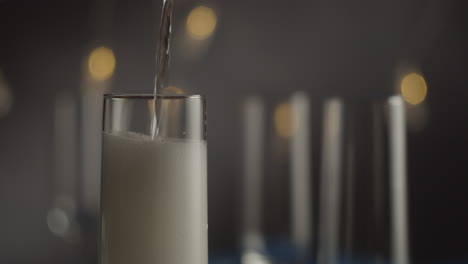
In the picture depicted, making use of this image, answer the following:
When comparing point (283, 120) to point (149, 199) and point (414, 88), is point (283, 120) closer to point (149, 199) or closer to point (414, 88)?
point (414, 88)

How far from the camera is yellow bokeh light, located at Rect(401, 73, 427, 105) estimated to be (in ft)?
3.37

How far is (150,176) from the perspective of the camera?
0.55 m

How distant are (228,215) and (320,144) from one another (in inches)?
8.5

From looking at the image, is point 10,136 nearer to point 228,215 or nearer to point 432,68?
point 228,215

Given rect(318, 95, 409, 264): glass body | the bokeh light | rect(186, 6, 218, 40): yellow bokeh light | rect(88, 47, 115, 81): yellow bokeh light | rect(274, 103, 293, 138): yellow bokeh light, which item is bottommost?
rect(318, 95, 409, 264): glass body

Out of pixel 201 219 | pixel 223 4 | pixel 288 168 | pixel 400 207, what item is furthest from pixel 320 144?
pixel 201 219

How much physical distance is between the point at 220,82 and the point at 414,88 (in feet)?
1.15

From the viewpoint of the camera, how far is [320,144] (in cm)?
104

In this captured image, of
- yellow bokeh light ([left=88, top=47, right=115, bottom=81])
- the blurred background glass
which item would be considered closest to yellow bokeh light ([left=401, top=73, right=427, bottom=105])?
the blurred background glass

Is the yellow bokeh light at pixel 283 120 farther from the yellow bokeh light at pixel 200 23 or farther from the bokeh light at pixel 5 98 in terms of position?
the bokeh light at pixel 5 98

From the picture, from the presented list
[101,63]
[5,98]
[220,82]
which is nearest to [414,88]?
[220,82]

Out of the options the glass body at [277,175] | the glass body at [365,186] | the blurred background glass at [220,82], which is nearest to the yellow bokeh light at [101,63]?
the blurred background glass at [220,82]

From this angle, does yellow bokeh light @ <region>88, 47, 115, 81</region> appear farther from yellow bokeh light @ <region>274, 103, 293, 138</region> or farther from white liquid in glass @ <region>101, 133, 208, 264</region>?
white liquid in glass @ <region>101, 133, 208, 264</region>

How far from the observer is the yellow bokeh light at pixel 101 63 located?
1016 millimetres
